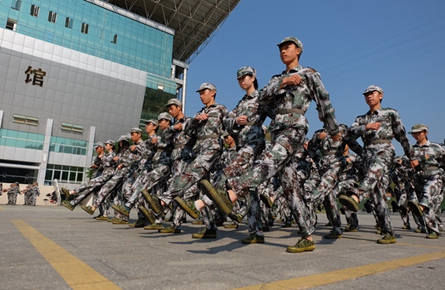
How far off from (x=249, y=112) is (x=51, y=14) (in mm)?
47713

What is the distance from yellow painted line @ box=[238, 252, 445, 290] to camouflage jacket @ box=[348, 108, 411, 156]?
2.12 metres

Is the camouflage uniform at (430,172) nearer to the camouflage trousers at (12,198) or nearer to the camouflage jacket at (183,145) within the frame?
the camouflage jacket at (183,145)

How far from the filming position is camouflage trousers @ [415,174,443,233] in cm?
565

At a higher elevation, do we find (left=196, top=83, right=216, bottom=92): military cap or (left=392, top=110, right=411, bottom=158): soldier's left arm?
(left=196, top=83, right=216, bottom=92): military cap

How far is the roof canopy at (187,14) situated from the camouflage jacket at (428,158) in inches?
1969

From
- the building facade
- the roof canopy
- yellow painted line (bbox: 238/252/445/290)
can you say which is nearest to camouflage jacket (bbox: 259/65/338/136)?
yellow painted line (bbox: 238/252/445/290)

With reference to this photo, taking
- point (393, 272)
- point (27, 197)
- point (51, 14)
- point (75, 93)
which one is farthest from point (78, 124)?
point (393, 272)

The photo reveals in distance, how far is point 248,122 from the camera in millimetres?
4445

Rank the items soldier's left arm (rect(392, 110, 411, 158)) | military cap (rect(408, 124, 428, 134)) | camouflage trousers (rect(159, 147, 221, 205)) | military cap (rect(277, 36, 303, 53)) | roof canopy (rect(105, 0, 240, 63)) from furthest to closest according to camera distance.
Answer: roof canopy (rect(105, 0, 240, 63))
military cap (rect(408, 124, 428, 134))
soldier's left arm (rect(392, 110, 411, 158))
camouflage trousers (rect(159, 147, 221, 205))
military cap (rect(277, 36, 303, 53))

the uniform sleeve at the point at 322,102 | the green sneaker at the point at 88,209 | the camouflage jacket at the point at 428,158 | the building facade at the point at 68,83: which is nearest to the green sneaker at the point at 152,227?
the green sneaker at the point at 88,209

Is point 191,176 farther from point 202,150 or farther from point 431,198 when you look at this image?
point 431,198

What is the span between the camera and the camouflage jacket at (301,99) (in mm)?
3578

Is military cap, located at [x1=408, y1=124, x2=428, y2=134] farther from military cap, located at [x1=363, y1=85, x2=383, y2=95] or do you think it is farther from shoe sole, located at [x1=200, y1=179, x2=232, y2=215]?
shoe sole, located at [x1=200, y1=179, x2=232, y2=215]

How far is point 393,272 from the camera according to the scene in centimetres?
234
